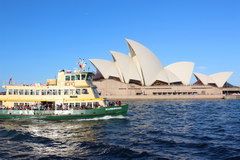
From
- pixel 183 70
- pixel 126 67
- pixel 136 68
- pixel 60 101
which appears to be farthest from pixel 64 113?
pixel 183 70

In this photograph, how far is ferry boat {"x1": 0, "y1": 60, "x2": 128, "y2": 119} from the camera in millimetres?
28469

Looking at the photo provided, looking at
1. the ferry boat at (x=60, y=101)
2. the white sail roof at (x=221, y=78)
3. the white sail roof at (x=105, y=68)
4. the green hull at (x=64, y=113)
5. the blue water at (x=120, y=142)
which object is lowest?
the blue water at (x=120, y=142)

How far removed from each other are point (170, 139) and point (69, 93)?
16.4 m

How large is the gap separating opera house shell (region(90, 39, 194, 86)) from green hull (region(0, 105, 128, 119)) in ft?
206

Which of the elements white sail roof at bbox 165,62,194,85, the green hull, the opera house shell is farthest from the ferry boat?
white sail roof at bbox 165,62,194,85

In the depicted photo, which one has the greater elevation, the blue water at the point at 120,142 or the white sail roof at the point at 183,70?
the white sail roof at the point at 183,70

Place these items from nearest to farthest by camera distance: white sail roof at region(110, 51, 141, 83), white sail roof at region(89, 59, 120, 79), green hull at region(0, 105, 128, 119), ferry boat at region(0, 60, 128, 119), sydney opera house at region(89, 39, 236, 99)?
green hull at region(0, 105, 128, 119) → ferry boat at region(0, 60, 128, 119) → sydney opera house at region(89, 39, 236, 99) → white sail roof at region(110, 51, 141, 83) → white sail roof at region(89, 59, 120, 79)

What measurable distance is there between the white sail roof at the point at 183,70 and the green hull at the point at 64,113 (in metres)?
78.0

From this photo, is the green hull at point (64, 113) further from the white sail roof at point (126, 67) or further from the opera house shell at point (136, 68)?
the white sail roof at point (126, 67)

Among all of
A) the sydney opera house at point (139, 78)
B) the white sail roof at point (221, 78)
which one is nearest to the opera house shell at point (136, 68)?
the sydney opera house at point (139, 78)

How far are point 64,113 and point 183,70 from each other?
84.2m

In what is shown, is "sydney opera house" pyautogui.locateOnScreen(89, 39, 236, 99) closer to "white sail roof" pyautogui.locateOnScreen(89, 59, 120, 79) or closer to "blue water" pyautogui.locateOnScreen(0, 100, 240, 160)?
"white sail roof" pyautogui.locateOnScreen(89, 59, 120, 79)

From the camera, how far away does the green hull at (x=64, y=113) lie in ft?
92.6

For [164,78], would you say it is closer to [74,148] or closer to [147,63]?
[147,63]
